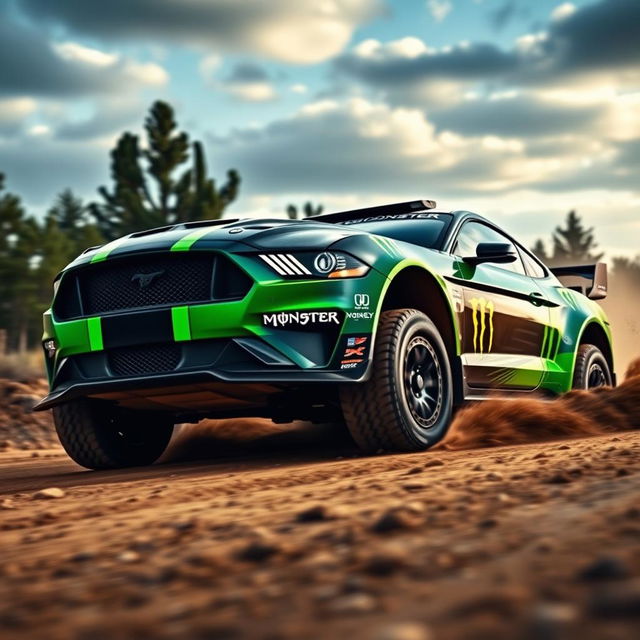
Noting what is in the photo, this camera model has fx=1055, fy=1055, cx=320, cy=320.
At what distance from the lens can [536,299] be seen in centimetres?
722

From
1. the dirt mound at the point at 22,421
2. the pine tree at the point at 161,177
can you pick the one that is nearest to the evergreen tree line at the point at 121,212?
the pine tree at the point at 161,177

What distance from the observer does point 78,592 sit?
2.14 meters

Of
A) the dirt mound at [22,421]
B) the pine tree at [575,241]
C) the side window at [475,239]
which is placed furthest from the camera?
the pine tree at [575,241]

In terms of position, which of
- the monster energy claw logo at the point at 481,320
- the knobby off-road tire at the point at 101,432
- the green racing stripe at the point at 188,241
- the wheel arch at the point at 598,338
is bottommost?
the knobby off-road tire at the point at 101,432

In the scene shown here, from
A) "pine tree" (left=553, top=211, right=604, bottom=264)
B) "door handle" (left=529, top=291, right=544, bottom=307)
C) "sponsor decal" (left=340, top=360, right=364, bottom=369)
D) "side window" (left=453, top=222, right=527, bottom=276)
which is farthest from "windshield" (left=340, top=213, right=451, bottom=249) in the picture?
"pine tree" (left=553, top=211, right=604, bottom=264)

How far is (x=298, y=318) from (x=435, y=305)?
4.13ft

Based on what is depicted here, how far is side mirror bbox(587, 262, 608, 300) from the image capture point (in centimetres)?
845

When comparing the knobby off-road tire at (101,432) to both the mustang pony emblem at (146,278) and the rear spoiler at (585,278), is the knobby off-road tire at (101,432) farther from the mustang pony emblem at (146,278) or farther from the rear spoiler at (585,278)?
the rear spoiler at (585,278)

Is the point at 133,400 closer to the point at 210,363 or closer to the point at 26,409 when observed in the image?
the point at 210,363

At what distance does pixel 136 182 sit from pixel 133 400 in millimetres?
34808

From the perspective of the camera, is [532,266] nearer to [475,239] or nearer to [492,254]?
[475,239]

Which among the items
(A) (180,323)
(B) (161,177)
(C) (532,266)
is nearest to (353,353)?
(A) (180,323)

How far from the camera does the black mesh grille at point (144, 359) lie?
506 cm

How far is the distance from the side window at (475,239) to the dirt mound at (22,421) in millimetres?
5228
